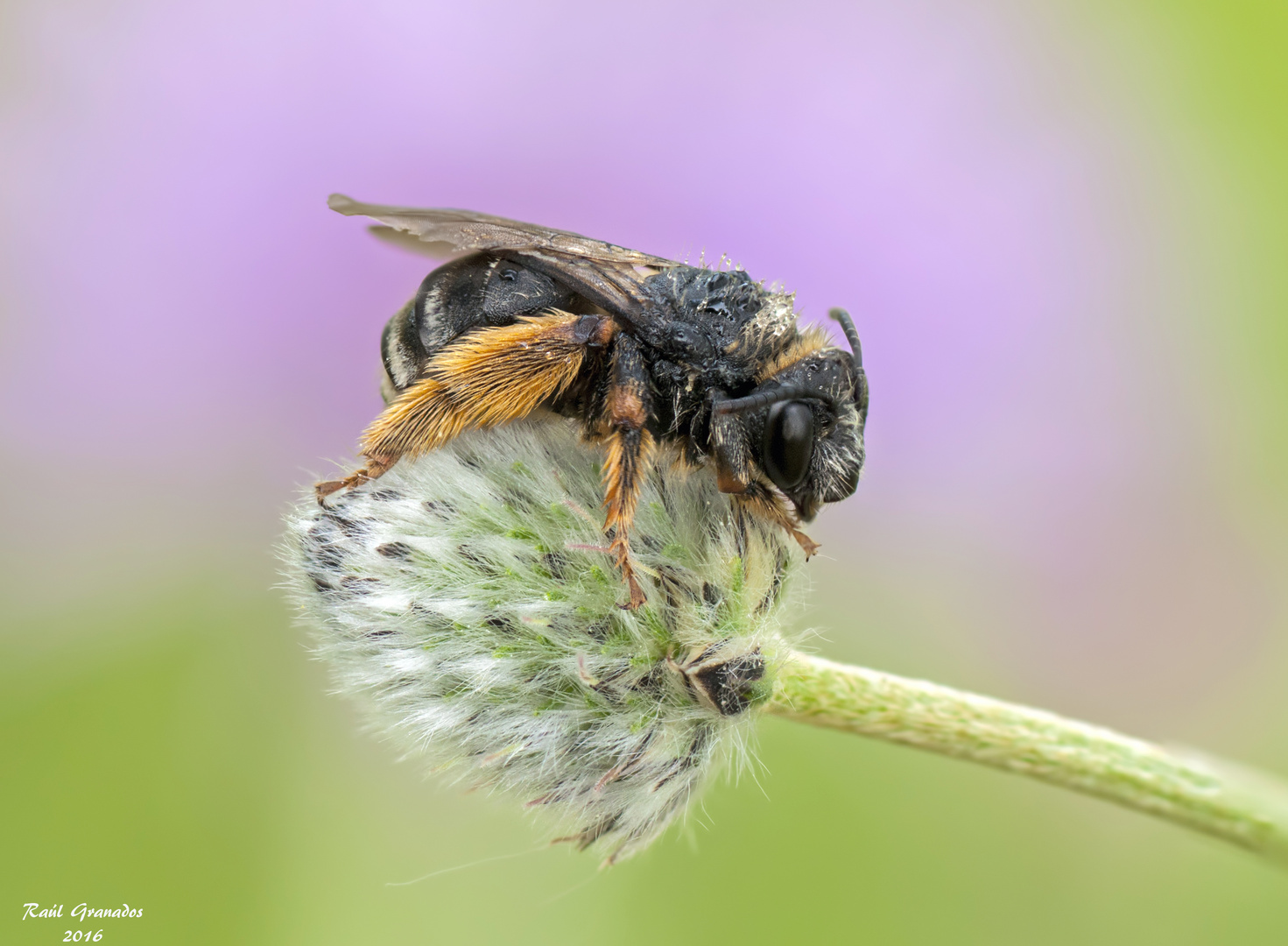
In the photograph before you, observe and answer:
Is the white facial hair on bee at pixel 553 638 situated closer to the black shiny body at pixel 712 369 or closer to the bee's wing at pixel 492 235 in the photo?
the black shiny body at pixel 712 369

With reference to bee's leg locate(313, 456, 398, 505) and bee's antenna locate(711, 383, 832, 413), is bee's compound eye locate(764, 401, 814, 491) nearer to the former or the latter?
bee's antenna locate(711, 383, 832, 413)

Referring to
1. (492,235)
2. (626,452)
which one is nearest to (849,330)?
(626,452)

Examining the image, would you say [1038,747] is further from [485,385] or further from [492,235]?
[492,235]

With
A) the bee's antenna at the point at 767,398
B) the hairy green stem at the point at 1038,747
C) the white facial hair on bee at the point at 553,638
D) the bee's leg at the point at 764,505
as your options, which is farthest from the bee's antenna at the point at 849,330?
the hairy green stem at the point at 1038,747

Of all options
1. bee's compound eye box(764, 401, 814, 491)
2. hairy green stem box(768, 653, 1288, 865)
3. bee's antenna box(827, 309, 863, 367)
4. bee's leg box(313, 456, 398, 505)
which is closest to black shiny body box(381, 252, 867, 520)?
bee's compound eye box(764, 401, 814, 491)

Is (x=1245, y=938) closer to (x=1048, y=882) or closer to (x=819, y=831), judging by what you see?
(x=1048, y=882)

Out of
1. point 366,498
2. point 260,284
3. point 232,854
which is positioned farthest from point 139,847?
point 366,498
